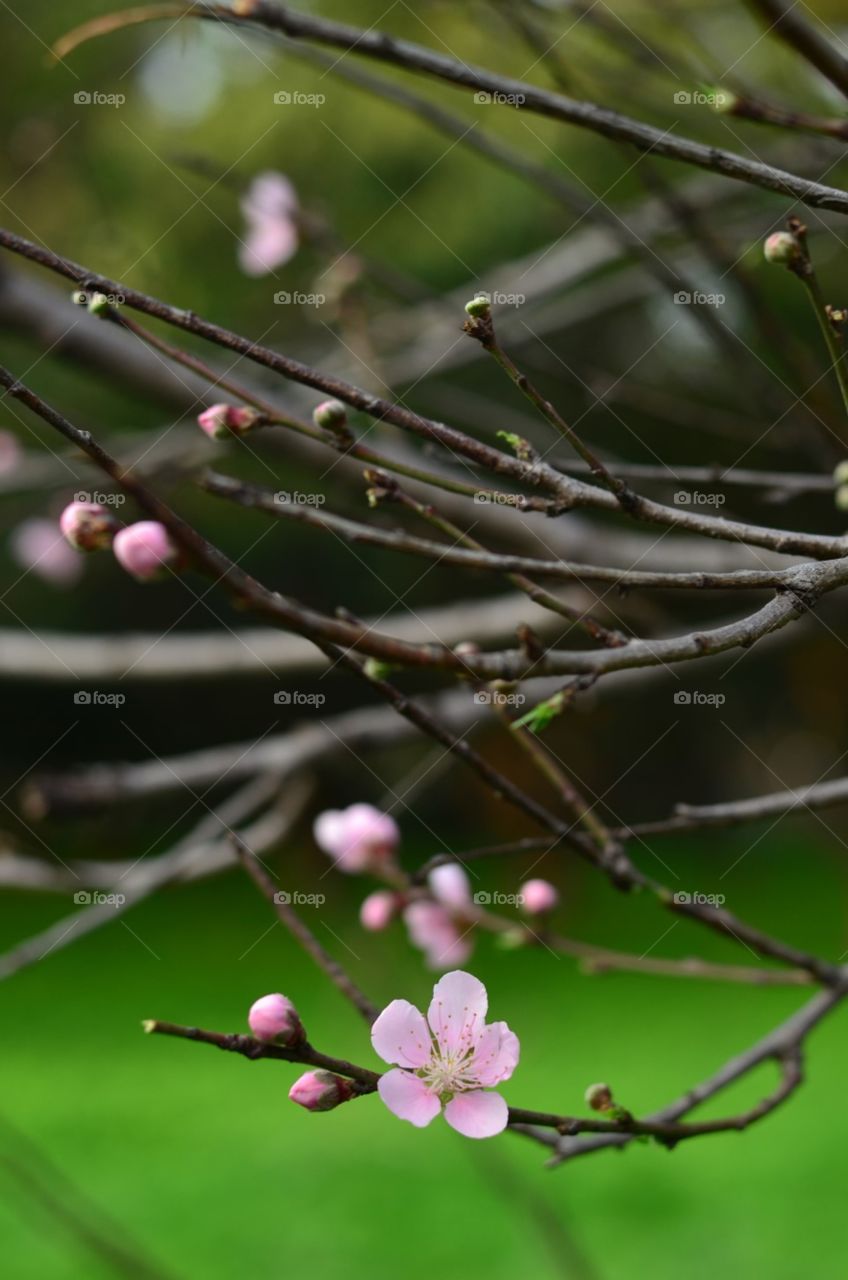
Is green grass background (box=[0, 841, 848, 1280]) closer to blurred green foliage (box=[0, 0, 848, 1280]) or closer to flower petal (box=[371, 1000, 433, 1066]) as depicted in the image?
blurred green foliage (box=[0, 0, 848, 1280])

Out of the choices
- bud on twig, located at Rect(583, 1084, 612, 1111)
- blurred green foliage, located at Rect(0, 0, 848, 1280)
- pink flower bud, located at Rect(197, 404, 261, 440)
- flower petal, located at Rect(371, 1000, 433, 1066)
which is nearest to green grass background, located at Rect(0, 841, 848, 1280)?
blurred green foliage, located at Rect(0, 0, 848, 1280)

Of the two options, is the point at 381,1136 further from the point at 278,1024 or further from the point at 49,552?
the point at 278,1024

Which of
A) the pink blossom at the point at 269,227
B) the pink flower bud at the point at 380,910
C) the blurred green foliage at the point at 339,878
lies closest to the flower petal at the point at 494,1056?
the blurred green foliage at the point at 339,878

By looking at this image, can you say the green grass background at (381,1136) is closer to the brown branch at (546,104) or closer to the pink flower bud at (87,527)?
the pink flower bud at (87,527)

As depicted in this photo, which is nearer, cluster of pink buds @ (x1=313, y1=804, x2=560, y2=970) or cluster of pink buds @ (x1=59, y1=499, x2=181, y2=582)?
cluster of pink buds @ (x1=59, y1=499, x2=181, y2=582)

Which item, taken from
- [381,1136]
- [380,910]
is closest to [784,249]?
[380,910]

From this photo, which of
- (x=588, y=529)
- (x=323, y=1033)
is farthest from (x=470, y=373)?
(x=588, y=529)
